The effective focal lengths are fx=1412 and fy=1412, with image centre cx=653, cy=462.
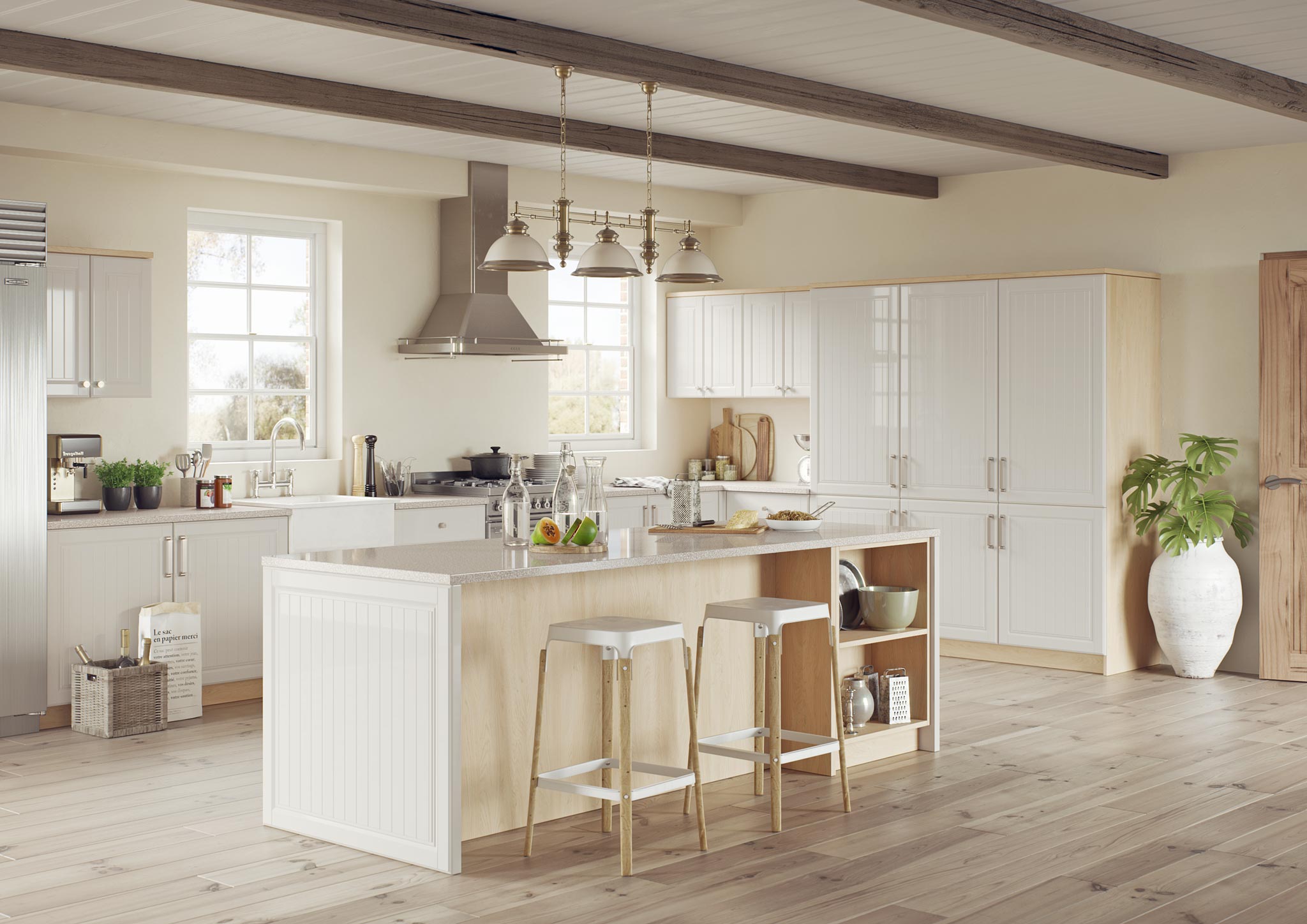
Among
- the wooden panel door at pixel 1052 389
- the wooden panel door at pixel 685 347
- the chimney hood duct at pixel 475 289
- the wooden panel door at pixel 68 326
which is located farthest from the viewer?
the wooden panel door at pixel 685 347

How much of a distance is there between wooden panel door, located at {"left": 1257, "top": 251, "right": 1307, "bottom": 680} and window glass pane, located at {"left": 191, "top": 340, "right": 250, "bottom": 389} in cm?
525

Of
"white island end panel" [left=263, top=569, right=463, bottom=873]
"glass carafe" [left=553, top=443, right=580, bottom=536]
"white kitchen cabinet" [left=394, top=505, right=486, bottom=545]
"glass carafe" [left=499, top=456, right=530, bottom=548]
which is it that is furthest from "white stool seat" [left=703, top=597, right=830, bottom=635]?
"white kitchen cabinet" [left=394, top=505, right=486, bottom=545]

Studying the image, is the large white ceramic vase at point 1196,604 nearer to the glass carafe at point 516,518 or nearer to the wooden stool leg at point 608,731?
the wooden stool leg at point 608,731

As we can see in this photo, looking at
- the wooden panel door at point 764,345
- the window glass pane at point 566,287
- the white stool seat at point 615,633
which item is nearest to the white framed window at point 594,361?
the window glass pane at point 566,287

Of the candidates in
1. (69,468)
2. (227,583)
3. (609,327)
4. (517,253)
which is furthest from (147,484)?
(609,327)

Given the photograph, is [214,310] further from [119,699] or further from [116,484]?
[119,699]

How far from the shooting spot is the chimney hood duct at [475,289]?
771 centimetres

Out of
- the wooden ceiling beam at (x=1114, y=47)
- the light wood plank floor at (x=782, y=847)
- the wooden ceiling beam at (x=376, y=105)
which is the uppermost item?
the wooden ceiling beam at (x=376, y=105)

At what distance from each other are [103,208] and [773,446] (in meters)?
4.47

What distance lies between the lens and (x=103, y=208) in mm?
6688

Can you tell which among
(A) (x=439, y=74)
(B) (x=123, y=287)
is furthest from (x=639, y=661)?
(B) (x=123, y=287)

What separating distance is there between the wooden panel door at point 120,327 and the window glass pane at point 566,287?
2.88 meters

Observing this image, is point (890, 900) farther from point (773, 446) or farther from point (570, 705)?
point (773, 446)

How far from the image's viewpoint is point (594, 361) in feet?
30.1
